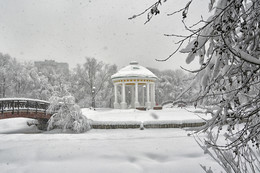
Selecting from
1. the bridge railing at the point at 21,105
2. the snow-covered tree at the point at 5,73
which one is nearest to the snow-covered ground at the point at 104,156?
the bridge railing at the point at 21,105

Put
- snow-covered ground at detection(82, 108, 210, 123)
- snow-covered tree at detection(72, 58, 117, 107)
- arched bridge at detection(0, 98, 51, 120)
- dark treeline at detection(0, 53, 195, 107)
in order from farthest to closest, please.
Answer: snow-covered tree at detection(72, 58, 117, 107)
dark treeline at detection(0, 53, 195, 107)
snow-covered ground at detection(82, 108, 210, 123)
arched bridge at detection(0, 98, 51, 120)

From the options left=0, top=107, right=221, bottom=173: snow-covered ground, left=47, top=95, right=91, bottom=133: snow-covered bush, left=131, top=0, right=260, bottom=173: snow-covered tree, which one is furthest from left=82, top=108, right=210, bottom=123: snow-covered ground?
left=131, top=0, right=260, bottom=173: snow-covered tree

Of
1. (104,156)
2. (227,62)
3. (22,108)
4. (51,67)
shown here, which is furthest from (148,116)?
(51,67)

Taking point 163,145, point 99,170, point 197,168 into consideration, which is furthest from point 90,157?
point 197,168

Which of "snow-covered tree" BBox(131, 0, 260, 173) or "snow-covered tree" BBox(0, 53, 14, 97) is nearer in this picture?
"snow-covered tree" BBox(131, 0, 260, 173)

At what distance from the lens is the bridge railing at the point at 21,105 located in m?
13.5

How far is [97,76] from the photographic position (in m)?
32.0

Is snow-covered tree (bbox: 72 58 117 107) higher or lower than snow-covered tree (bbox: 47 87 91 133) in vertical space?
higher

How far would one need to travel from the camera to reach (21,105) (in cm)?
1453

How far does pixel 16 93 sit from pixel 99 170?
27.5 m

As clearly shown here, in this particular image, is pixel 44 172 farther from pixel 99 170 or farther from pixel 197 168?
pixel 197 168

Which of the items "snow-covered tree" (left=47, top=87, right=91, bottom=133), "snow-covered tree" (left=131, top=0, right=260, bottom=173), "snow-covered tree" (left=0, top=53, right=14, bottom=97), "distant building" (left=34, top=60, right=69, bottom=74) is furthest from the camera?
"distant building" (left=34, top=60, right=69, bottom=74)

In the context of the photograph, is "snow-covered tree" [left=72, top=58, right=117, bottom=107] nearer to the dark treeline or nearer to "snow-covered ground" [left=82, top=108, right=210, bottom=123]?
the dark treeline

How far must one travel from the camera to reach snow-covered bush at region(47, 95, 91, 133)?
13.0 meters
